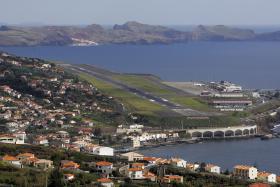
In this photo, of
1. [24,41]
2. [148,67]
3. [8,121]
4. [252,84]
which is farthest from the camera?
[24,41]

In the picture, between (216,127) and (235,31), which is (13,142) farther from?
(235,31)

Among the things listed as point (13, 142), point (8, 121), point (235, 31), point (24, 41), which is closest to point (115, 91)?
point (8, 121)

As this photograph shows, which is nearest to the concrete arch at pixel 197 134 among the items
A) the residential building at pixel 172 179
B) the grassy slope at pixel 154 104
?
the grassy slope at pixel 154 104

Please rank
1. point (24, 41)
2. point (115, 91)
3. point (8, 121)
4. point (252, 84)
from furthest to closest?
1. point (24, 41)
2. point (252, 84)
3. point (115, 91)
4. point (8, 121)

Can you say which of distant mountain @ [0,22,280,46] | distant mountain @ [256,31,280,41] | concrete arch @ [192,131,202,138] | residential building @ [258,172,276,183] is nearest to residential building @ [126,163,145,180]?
residential building @ [258,172,276,183]

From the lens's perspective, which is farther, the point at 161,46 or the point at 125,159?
the point at 161,46

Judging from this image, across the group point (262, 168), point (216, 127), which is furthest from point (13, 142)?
point (216, 127)
